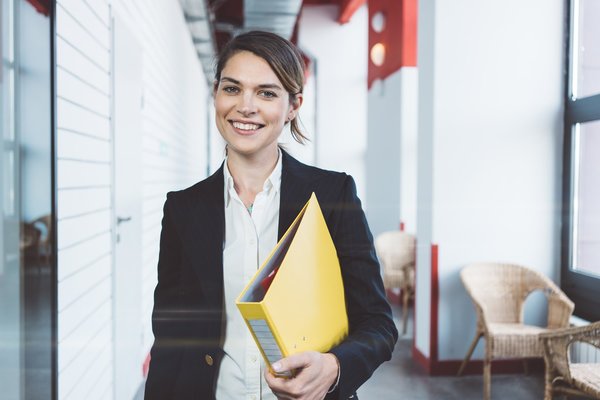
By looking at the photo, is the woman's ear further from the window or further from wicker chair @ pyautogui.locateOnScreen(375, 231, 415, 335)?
wicker chair @ pyautogui.locateOnScreen(375, 231, 415, 335)

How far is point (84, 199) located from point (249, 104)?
199 centimetres

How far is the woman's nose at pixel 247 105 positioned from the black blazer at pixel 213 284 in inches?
5.7

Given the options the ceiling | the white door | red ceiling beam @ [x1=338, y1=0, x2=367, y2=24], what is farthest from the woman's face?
red ceiling beam @ [x1=338, y1=0, x2=367, y2=24]

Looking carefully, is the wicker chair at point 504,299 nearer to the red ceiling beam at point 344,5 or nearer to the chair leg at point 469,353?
the chair leg at point 469,353

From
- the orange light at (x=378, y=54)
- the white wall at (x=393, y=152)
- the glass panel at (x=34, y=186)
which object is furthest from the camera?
the orange light at (x=378, y=54)

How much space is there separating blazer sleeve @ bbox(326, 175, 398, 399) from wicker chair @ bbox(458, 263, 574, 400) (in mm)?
2964

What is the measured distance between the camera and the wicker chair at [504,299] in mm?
3759

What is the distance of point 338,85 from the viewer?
940cm

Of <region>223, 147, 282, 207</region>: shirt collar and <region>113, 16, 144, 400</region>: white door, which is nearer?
<region>223, 147, 282, 207</region>: shirt collar

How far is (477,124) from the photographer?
4.25m

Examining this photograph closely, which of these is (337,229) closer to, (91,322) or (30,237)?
(30,237)

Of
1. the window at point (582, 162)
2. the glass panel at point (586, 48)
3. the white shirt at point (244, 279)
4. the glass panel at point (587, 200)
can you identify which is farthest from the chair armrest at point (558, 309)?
the white shirt at point (244, 279)

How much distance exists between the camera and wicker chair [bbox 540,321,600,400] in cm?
279

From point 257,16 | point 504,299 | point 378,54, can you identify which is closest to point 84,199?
point 504,299
